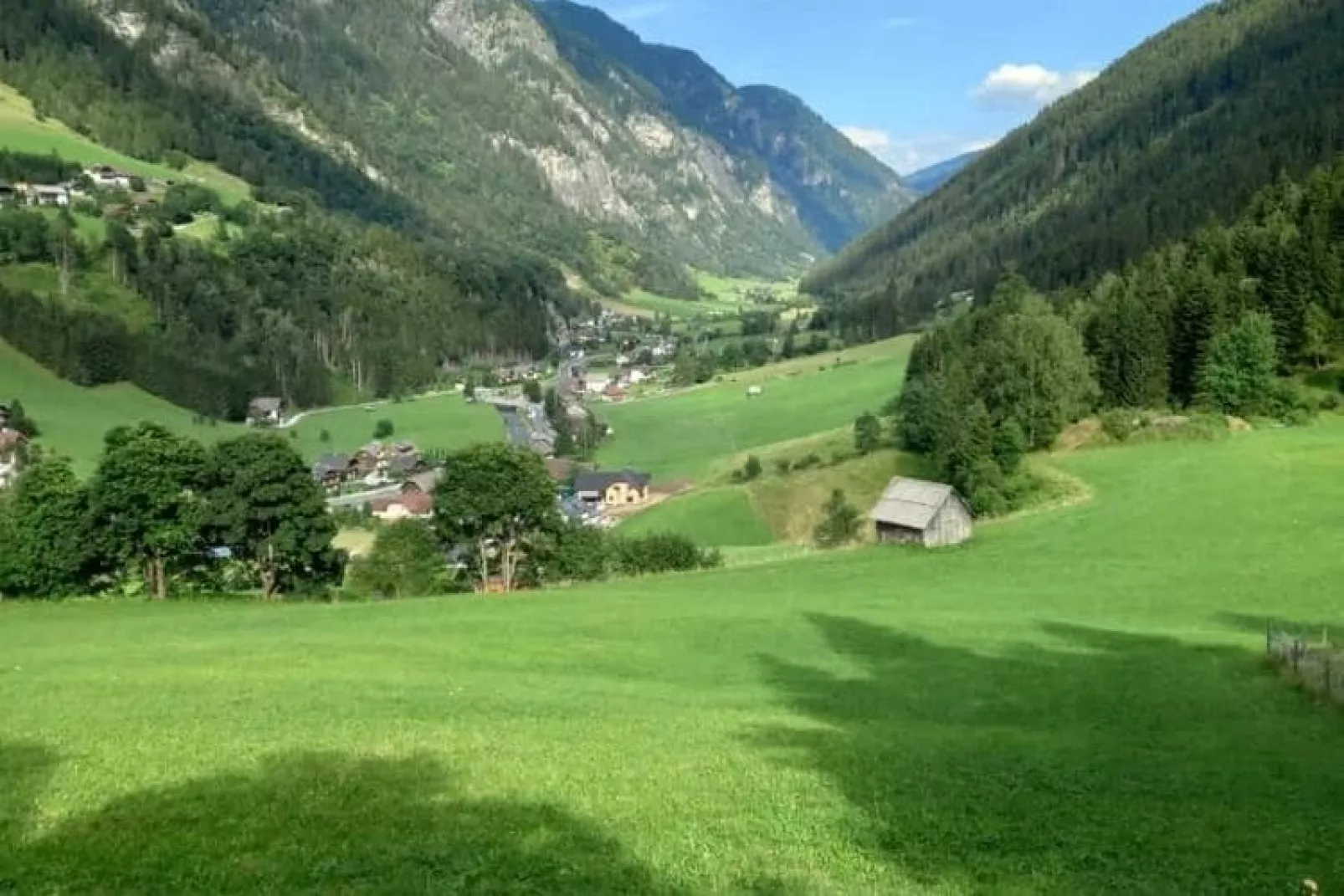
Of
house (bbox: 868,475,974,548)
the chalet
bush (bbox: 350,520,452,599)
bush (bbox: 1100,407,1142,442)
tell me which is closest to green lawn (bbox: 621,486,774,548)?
house (bbox: 868,475,974,548)

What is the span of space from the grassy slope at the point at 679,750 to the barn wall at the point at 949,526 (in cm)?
2189

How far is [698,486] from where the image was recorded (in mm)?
127688

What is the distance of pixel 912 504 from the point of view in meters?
77.4

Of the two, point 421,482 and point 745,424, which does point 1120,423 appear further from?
point 421,482

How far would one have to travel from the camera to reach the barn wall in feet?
244

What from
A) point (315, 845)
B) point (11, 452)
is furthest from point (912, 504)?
point (11, 452)

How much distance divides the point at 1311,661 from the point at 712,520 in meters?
76.9

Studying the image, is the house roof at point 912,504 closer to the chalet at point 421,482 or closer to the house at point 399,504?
the house at point 399,504

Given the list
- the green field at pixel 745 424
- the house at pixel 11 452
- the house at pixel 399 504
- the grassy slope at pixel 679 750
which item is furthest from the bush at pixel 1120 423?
the house at pixel 11 452

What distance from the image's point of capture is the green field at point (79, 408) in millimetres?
158875

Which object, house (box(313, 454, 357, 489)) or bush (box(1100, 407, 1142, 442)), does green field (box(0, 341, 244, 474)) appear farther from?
bush (box(1100, 407, 1142, 442))

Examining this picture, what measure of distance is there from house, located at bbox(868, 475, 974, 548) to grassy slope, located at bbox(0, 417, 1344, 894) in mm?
22095

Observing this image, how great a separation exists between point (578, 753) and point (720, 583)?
4138 cm

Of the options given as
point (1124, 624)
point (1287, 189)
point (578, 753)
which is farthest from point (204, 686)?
point (1287, 189)
